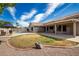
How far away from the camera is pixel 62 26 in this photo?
10023mm

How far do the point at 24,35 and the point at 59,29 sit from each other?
83.5 inches

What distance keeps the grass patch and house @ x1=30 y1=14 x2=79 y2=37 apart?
0.55 meters

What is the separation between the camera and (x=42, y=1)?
9.18 m

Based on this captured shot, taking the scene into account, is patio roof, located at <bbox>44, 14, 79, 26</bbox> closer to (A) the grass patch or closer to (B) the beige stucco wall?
(B) the beige stucco wall

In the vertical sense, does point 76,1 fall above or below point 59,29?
above

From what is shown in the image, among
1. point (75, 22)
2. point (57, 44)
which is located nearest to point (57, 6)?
point (75, 22)

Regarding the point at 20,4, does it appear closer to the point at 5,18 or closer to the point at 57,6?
the point at 5,18

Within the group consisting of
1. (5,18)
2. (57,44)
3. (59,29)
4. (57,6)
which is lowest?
(57,44)

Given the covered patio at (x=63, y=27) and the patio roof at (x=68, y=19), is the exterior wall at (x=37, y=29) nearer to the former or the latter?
the covered patio at (x=63, y=27)

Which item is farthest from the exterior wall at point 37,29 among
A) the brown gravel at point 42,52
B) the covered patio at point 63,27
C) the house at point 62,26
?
the brown gravel at point 42,52

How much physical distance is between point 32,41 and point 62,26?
198cm

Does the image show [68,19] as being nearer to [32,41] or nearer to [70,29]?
[70,29]

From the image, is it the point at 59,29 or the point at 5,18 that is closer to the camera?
the point at 5,18

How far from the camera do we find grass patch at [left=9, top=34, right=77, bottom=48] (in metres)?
9.41
